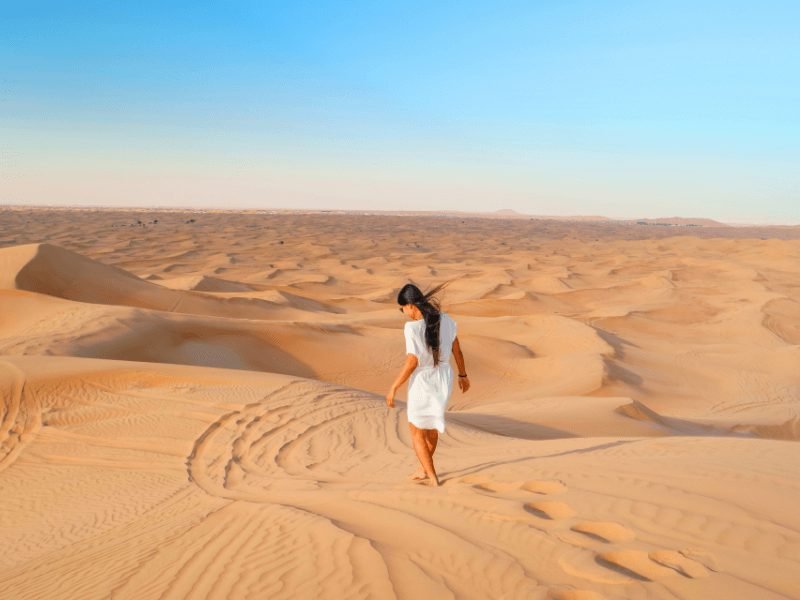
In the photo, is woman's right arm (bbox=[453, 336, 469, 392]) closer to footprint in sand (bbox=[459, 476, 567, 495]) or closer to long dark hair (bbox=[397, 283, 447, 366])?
long dark hair (bbox=[397, 283, 447, 366])

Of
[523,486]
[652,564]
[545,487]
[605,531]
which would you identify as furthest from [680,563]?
[523,486]

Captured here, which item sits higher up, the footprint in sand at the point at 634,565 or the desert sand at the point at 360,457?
the footprint in sand at the point at 634,565

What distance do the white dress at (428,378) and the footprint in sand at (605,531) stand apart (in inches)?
48.4

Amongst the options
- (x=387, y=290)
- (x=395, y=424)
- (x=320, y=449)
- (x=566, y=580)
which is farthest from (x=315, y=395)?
(x=387, y=290)

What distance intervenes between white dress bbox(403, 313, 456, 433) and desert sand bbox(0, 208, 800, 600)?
1.58 feet

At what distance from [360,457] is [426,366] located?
208 centimetres

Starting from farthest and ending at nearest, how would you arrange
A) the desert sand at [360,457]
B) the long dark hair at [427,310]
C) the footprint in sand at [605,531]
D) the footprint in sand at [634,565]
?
the long dark hair at [427,310] < the footprint in sand at [605,531] < the desert sand at [360,457] < the footprint in sand at [634,565]

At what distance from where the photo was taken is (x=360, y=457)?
6.19 m

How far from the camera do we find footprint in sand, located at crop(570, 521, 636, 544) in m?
3.27

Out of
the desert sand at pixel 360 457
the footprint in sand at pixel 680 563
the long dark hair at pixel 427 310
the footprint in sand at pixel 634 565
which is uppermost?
the long dark hair at pixel 427 310

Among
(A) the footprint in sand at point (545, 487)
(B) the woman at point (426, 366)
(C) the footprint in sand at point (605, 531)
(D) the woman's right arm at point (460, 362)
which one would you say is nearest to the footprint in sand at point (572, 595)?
(C) the footprint in sand at point (605, 531)

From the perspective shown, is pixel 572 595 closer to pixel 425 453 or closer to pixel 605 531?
pixel 605 531

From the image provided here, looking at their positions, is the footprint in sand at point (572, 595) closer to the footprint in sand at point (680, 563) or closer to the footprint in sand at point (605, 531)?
the footprint in sand at point (680, 563)

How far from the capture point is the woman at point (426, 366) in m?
4.34
